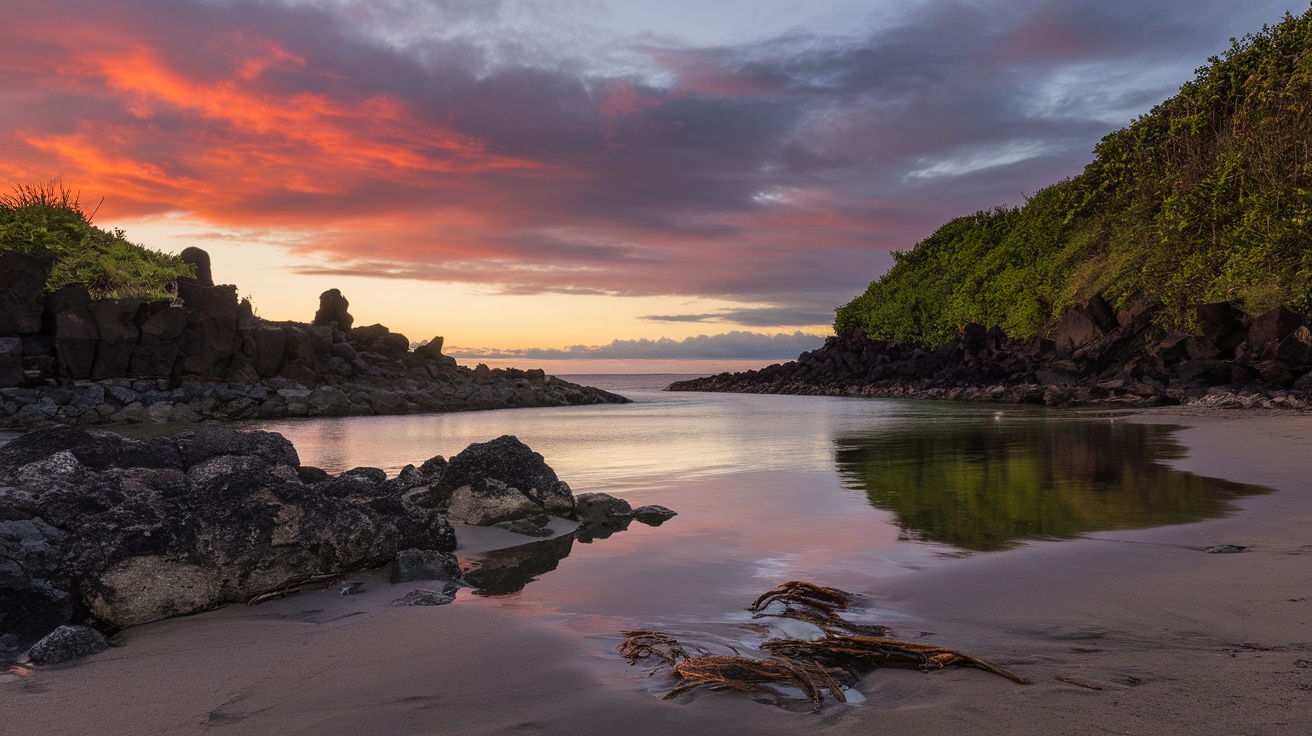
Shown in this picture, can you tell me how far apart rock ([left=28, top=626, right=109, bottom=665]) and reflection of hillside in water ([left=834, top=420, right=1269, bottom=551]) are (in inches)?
260

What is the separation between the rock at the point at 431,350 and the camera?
1913 inches

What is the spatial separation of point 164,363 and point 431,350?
19237 millimetres

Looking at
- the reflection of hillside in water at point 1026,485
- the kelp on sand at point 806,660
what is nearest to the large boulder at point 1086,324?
the reflection of hillside in water at point 1026,485

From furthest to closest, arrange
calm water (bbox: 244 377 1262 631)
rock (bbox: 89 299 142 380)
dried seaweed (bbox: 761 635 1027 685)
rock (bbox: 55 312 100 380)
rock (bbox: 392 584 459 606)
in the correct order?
rock (bbox: 89 299 142 380), rock (bbox: 55 312 100 380), calm water (bbox: 244 377 1262 631), rock (bbox: 392 584 459 606), dried seaweed (bbox: 761 635 1027 685)

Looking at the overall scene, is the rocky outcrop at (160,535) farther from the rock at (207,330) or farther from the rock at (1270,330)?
the rock at (1270,330)

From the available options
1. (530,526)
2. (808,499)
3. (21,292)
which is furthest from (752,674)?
(21,292)

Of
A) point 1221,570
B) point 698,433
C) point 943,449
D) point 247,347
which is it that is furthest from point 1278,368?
point 247,347

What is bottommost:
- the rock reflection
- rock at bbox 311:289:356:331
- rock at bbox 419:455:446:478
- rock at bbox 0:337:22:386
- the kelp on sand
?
the rock reflection

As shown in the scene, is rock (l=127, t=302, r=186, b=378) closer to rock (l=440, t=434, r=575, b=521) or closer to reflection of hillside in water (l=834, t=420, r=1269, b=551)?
reflection of hillside in water (l=834, t=420, r=1269, b=551)

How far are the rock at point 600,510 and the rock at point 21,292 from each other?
3092 cm

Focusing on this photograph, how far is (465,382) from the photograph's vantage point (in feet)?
150

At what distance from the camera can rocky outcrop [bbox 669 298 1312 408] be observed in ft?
88.7

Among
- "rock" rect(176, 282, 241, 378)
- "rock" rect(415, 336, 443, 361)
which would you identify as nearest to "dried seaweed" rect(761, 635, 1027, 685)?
"rock" rect(176, 282, 241, 378)

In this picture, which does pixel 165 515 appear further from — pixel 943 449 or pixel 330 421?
pixel 330 421
